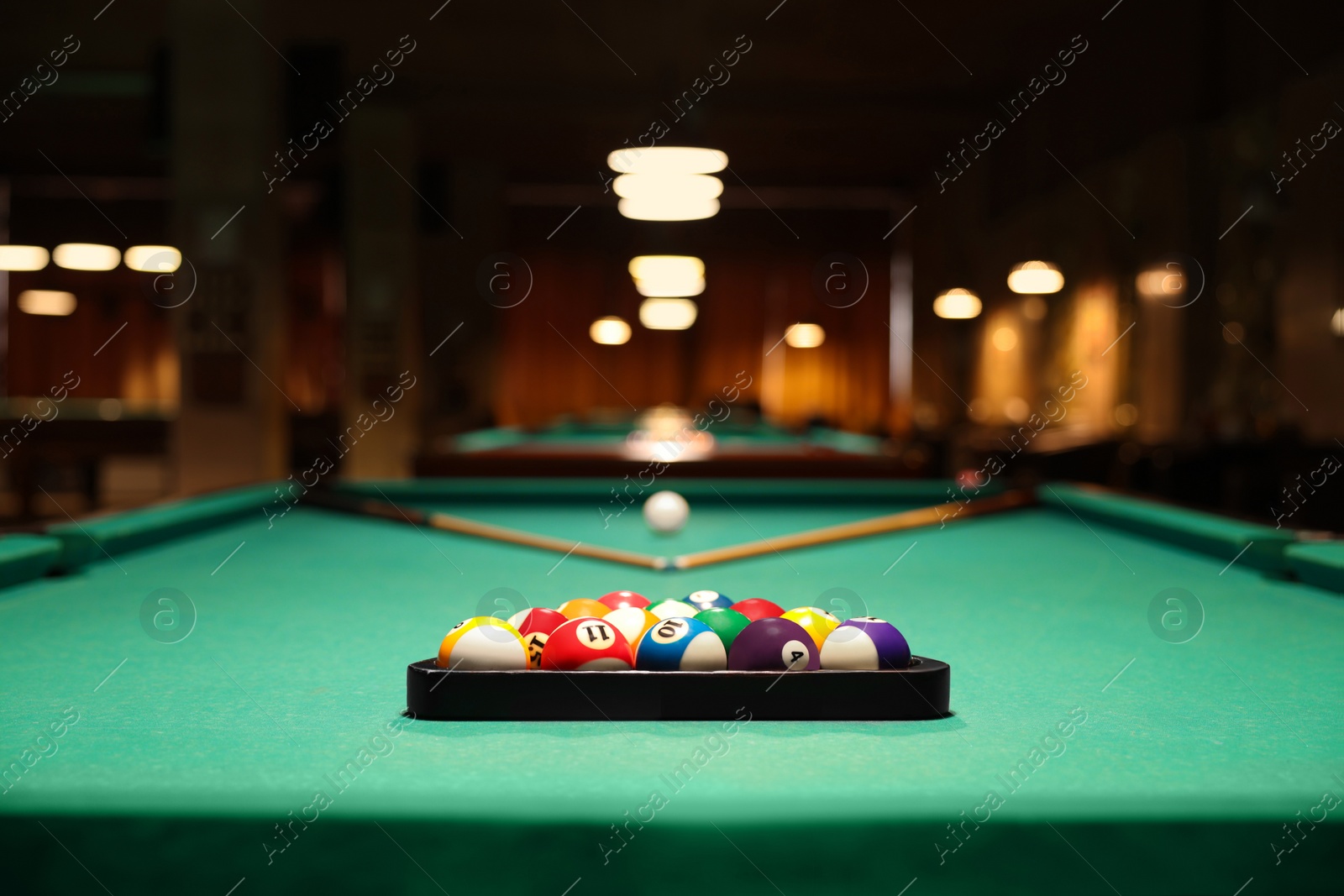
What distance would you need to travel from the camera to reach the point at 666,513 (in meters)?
3.12

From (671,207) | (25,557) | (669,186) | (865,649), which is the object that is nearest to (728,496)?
(669,186)

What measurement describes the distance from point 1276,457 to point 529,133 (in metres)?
7.38

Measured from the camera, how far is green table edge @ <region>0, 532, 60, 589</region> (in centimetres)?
218

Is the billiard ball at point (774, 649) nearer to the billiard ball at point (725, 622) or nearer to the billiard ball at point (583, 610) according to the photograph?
the billiard ball at point (725, 622)

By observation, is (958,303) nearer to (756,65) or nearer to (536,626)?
(756,65)

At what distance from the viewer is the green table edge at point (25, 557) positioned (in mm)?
2182

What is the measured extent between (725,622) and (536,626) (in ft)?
0.77

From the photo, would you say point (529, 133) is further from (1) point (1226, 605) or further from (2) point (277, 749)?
Answer: (2) point (277, 749)

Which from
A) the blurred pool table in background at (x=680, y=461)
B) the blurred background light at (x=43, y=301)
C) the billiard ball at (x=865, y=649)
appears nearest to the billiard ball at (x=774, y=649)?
the billiard ball at (x=865, y=649)

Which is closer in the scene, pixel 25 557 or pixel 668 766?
pixel 668 766

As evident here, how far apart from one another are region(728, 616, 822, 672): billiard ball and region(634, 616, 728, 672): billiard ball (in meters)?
0.02

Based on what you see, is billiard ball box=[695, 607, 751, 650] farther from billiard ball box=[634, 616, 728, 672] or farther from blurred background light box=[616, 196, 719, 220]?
blurred background light box=[616, 196, 719, 220]

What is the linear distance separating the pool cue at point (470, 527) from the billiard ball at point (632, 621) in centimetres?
112

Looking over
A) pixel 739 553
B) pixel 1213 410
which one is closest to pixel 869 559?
pixel 739 553
